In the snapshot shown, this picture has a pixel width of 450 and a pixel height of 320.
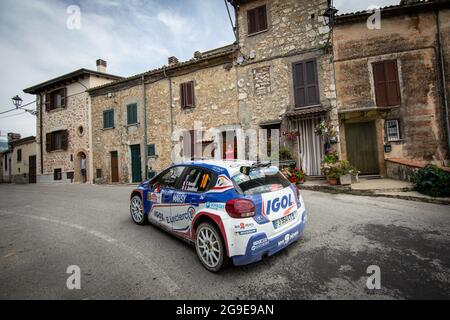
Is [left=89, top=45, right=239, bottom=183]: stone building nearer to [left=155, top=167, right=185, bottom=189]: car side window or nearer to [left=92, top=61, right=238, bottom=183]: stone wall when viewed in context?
[left=92, top=61, right=238, bottom=183]: stone wall

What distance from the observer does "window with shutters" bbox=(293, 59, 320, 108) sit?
30.9 ft

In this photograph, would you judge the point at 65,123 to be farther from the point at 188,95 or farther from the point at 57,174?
the point at 188,95

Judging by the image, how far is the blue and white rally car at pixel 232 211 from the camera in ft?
7.89

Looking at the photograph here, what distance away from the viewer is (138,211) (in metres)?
4.36

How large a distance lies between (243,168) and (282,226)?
37.0 inches

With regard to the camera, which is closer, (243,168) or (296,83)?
(243,168)

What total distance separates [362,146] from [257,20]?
27.4ft

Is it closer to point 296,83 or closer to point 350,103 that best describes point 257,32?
point 296,83

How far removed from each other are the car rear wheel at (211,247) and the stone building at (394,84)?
9.47m

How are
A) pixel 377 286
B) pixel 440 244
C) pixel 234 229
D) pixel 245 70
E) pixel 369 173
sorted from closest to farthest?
pixel 377 286
pixel 234 229
pixel 440 244
pixel 369 173
pixel 245 70

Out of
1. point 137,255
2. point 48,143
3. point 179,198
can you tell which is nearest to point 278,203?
point 179,198

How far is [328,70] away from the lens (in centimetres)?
915

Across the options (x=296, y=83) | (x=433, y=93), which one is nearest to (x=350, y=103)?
(x=296, y=83)

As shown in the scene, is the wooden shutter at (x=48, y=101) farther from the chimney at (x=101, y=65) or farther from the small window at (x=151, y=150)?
the small window at (x=151, y=150)
